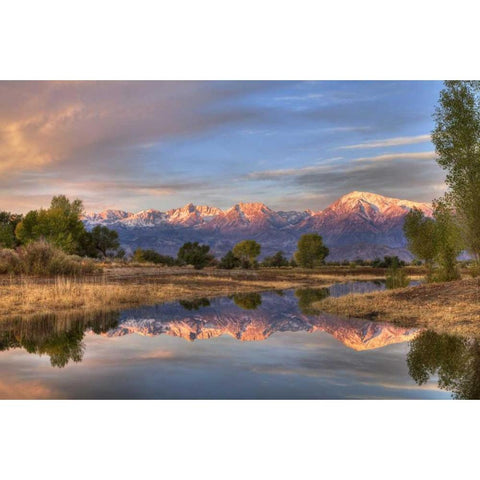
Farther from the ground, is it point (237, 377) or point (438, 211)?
point (438, 211)

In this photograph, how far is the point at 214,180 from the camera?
1950cm

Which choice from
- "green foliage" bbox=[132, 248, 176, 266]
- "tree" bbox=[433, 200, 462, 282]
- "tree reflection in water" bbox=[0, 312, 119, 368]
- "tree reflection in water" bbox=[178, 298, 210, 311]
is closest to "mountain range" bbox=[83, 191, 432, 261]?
"tree" bbox=[433, 200, 462, 282]

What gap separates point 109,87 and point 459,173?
12.6m

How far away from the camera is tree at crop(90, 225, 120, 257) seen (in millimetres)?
39375

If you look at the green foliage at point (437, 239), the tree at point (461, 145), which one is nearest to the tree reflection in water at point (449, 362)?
the tree at point (461, 145)

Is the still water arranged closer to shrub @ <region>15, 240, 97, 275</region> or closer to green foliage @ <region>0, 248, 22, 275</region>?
shrub @ <region>15, 240, 97, 275</region>

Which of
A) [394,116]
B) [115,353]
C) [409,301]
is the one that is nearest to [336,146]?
[394,116]

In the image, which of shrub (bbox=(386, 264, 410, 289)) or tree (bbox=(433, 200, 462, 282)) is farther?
shrub (bbox=(386, 264, 410, 289))

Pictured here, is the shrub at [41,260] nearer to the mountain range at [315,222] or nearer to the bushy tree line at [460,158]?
the mountain range at [315,222]

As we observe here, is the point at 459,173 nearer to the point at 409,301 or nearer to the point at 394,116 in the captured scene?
the point at 394,116

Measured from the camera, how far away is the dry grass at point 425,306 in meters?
13.4

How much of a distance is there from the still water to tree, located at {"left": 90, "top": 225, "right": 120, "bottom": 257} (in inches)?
966

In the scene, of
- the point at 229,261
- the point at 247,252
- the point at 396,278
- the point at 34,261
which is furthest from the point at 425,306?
the point at 229,261

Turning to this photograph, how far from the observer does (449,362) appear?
31.9 ft
